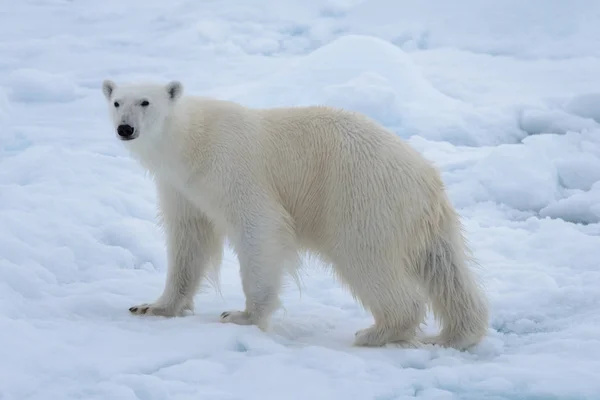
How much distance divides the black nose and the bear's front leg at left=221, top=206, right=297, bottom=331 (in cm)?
68

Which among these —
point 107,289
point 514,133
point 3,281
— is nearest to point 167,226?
point 107,289

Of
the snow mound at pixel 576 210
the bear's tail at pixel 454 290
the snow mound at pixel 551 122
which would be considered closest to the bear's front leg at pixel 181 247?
the bear's tail at pixel 454 290

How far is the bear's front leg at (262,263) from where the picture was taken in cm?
358

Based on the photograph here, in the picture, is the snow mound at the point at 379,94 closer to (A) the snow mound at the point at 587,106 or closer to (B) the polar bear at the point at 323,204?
(A) the snow mound at the point at 587,106

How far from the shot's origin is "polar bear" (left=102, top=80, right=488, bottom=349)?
353 centimetres

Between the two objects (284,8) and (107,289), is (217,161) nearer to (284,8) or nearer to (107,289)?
(107,289)

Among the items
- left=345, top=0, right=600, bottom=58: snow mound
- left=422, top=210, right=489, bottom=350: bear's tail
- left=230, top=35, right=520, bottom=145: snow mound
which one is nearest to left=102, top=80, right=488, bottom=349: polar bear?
left=422, top=210, right=489, bottom=350: bear's tail

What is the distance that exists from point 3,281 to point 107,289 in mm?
574

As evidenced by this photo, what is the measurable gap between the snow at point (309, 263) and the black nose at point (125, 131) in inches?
33.7

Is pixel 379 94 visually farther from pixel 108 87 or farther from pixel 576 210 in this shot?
pixel 108 87

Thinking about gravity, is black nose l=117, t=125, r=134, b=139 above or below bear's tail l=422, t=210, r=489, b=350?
above

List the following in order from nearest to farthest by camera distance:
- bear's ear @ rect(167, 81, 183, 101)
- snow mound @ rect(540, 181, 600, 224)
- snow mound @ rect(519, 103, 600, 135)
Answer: bear's ear @ rect(167, 81, 183, 101), snow mound @ rect(540, 181, 600, 224), snow mound @ rect(519, 103, 600, 135)

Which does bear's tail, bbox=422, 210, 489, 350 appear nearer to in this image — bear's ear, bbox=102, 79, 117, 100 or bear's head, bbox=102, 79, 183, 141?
bear's head, bbox=102, 79, 183, 141

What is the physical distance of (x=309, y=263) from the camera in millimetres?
3947
